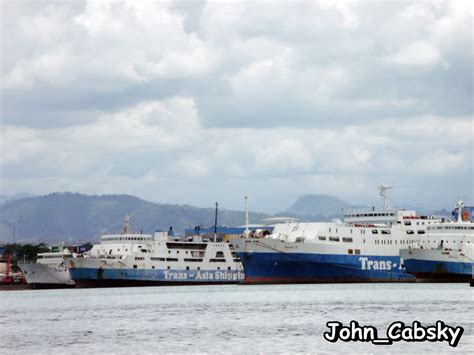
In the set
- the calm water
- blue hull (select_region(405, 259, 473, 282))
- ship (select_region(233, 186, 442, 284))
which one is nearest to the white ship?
ship (select_region(233, 186, 442, 284))

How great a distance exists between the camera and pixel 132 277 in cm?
11425

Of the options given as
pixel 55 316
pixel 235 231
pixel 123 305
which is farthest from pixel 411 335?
pixel 235 231

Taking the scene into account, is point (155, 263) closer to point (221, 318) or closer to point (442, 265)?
point (442, 265)

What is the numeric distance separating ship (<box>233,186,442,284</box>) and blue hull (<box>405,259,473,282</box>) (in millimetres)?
5699

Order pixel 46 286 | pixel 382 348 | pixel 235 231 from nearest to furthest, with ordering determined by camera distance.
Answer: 1. pixel 382 348
2. pixel 46 286
3. pixel 235 231

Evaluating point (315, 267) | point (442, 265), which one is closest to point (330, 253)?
point (315, 267)

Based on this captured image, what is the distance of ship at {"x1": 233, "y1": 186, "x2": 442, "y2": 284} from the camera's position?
356 feet

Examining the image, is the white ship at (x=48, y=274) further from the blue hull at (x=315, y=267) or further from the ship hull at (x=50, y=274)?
the blue hull at (x=315, y=267)

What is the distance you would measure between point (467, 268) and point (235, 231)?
6729cm

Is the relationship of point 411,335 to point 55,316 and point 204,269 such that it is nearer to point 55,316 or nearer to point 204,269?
point 55,316

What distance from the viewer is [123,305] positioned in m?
78.5

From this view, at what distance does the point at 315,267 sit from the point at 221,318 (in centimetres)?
Result: 4552

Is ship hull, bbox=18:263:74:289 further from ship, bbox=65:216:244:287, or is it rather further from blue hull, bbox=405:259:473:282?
blue hull, bbox=405:259:473:282

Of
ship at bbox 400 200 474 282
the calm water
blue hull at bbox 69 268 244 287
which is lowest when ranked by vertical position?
the calm water
